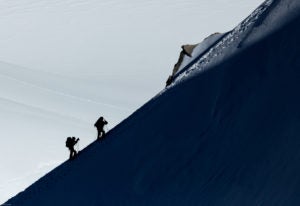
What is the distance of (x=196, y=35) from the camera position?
71812mm

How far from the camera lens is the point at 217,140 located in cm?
1952

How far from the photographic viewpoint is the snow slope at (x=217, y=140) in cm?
1664

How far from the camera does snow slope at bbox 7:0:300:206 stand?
1664 cm

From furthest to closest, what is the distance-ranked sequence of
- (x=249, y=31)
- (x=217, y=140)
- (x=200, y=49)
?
(x=200, y=49), (x=249, y=31), (x=217, y=140)

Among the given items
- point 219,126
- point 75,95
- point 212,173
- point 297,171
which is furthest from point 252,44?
point 75,95

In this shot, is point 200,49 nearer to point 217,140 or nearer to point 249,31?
point 249,31

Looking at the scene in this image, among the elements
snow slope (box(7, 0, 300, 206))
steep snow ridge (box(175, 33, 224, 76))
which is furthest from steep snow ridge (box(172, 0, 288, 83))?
steep snow ridge (box(175, 33, 224, 76))

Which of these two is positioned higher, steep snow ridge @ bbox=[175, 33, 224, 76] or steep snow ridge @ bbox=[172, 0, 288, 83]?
steep snow ridge @ bbox=[175, 33, 224, 76]

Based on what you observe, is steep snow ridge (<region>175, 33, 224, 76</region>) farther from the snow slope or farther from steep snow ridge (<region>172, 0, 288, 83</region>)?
the snow slope

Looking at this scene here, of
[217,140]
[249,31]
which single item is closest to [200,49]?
[249,31]

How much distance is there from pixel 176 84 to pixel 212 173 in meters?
8.14

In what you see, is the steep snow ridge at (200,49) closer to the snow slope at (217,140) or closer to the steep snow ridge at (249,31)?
the steep snow ridge at (249,31)

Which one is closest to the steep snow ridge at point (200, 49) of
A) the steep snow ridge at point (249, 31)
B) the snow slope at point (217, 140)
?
the steep snow ridge at point (249, 31)

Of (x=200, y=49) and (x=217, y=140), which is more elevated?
Result: (x=200, y=49)
